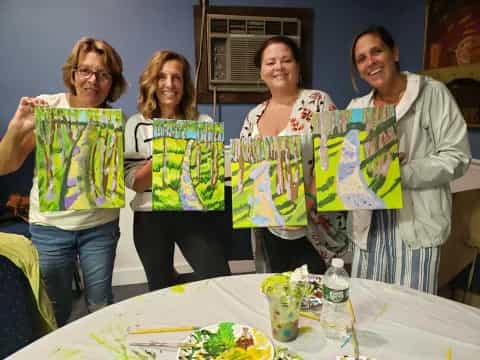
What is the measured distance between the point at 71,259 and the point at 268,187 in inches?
29.6

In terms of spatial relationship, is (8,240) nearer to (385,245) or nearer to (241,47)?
(385,245)

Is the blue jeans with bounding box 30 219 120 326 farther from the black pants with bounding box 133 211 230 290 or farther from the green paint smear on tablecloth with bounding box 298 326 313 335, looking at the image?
the green paint smear on tablecloth with bounding box 298 326 313 335

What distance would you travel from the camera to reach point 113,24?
230 centimetres

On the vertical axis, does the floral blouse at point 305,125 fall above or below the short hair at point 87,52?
below

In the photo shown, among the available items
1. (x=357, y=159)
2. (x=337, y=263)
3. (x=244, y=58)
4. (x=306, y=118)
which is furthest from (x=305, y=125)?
(x=244, y=58)

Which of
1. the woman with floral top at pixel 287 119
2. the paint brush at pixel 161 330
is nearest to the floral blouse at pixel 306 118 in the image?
the woman with floral top at pixel 287 119

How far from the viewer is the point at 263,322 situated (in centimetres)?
82

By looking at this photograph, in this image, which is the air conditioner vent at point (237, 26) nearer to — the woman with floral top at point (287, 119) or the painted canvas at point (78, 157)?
the woman with floral top at point (287, 119)

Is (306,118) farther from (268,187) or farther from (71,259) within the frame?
(71,259)

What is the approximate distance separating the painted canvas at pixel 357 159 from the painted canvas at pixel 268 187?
0.08 meters

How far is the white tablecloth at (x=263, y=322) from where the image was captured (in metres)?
0.72

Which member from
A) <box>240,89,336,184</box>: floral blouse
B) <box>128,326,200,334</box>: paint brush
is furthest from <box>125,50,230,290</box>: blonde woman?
<box>128,326,200,334</box>: paint brush

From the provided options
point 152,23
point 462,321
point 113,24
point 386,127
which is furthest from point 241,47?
point 462,321

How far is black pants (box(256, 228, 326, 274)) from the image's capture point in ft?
4.47
